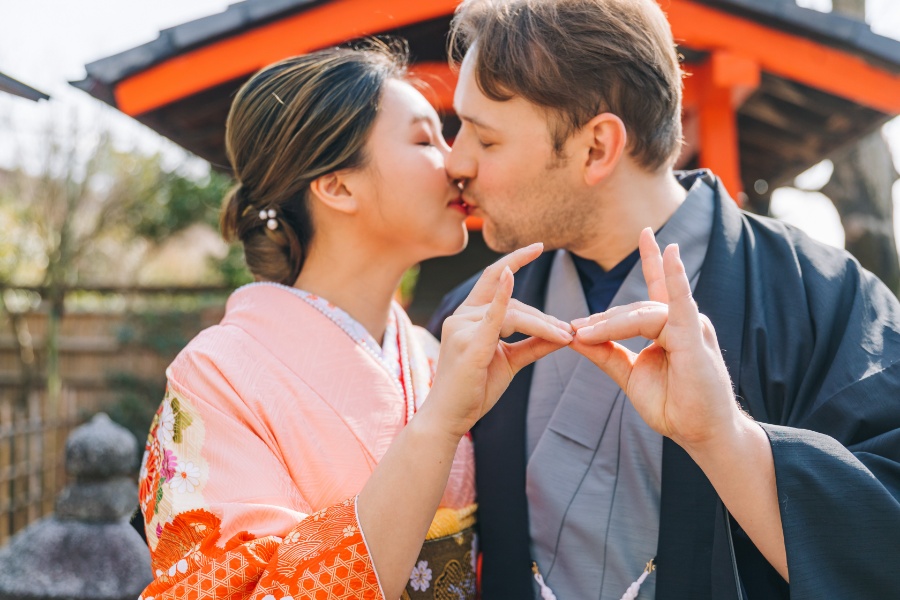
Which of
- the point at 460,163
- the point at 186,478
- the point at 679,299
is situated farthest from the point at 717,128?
→ the point at 186,478

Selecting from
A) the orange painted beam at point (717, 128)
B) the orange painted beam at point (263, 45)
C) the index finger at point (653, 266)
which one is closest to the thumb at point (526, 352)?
the index finger at point (653, 266)

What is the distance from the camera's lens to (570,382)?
202cm

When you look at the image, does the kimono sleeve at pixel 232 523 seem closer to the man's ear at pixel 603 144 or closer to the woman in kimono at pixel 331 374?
the woman in kimono at pixel 331 374

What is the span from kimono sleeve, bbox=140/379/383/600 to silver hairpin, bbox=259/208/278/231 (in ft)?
1.88

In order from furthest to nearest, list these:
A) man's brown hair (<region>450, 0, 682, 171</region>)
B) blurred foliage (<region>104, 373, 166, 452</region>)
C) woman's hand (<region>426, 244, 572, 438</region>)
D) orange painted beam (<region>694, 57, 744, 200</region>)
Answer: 1. blurred foliage (<region>104, 373, 166, 452</region>)
2. orange painted beam (<region>694, 57, 744, 200</region>)
3. man's brown hair (<region>450, 0, 682, 171</region>)
4. woman's hand (<region>426, 244, 572, 438</region>)

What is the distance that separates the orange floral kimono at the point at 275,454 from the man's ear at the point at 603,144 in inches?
28.0

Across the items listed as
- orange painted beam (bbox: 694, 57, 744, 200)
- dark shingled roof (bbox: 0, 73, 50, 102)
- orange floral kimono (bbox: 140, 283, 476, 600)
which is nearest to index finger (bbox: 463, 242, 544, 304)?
orange floral kimono (bbox: 140, 283, 476, 600)

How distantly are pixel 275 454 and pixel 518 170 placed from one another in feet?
3.27

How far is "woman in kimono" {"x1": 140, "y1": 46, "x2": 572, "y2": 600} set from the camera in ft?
5.05

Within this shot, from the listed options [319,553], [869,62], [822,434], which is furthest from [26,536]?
[869,62]

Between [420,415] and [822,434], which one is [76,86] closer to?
[420,415]

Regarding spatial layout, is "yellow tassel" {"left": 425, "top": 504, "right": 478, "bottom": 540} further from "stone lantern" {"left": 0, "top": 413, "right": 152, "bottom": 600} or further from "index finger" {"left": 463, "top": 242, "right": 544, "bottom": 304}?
"stone lantern" {"left": 0, "top": 413, "right": 152, "bottom": 600}

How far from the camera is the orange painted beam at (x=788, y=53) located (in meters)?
4.36

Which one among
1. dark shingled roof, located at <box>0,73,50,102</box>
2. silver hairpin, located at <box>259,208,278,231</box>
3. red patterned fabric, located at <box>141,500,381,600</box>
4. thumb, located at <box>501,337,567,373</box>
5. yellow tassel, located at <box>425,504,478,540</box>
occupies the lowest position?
yellow tassel, located at <box>425,504,478,540</box>
